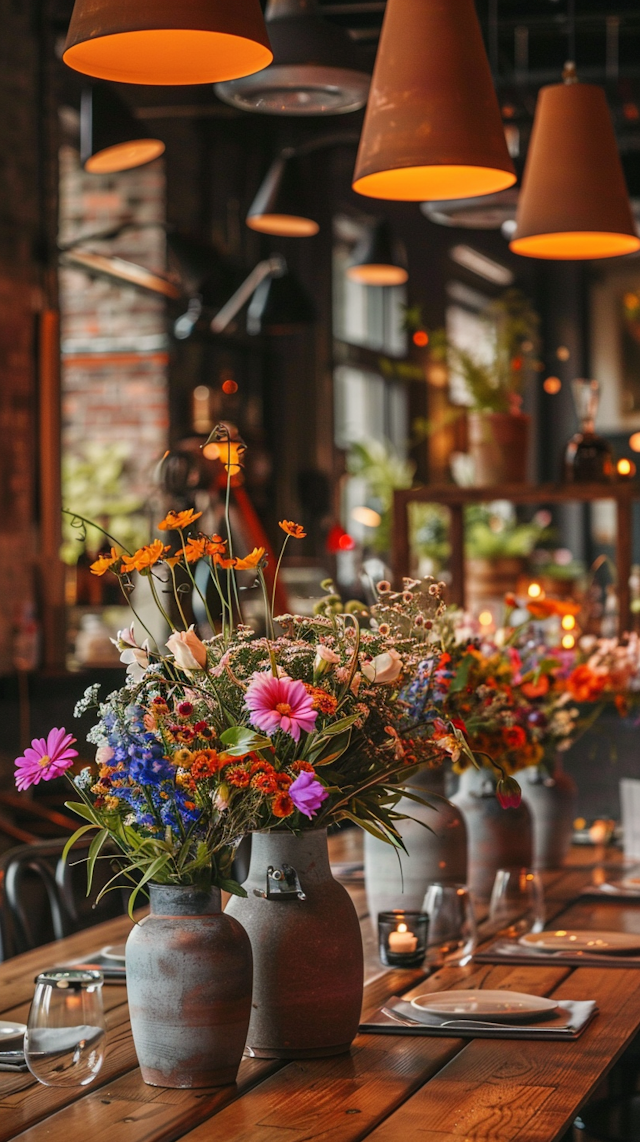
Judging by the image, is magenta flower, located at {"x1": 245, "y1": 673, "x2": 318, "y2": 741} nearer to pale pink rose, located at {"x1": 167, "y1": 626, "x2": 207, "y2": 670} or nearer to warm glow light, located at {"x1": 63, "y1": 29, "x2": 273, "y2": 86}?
pale pink rose, located at {"x1": 167, "y1": 626, "x2": 207, "y2": 670}

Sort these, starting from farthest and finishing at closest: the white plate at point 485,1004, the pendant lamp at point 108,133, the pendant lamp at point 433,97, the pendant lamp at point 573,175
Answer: the pendant lamp at point 108,133 → the pendant lamp at point 573,175 → the pendant lamp at point 433,97 → the white plate at point 485,1004

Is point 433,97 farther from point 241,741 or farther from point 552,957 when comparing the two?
point 552,957

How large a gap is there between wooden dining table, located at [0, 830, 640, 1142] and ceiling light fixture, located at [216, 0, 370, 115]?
5.33 feet

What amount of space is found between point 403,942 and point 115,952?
0.41m

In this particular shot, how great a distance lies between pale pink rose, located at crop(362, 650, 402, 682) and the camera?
5.70 feet

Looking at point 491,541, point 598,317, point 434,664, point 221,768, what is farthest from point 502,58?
point 221,768

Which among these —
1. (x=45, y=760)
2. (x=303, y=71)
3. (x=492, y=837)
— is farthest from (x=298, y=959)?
(x=303, y=71)

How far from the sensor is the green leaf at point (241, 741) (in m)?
1.59

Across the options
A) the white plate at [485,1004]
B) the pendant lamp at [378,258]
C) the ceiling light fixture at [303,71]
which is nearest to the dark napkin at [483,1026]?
the white plate at [485,1004]

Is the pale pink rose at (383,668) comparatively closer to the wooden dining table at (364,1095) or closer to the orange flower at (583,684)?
the wooden dining table at (364,1095)

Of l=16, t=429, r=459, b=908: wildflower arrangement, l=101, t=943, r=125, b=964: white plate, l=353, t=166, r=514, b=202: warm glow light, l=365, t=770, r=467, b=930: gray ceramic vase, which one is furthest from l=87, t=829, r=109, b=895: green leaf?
l=353, t=166, r=514, b=202: warm glow light

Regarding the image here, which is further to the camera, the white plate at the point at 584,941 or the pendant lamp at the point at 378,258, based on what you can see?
the pendant lamp at the point at 378,258

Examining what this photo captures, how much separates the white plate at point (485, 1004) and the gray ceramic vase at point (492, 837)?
0.79m

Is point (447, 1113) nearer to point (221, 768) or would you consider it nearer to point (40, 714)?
point (221, 768)
